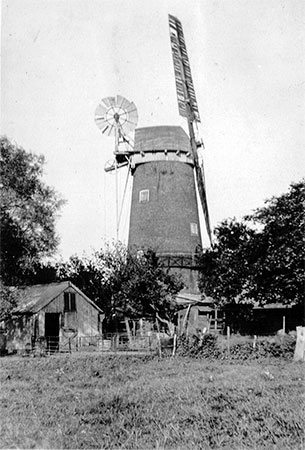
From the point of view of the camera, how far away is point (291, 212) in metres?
24.8

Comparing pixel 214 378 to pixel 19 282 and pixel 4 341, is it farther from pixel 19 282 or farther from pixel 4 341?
pixel 19 282

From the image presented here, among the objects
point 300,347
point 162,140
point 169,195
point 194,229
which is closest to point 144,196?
point 169,195

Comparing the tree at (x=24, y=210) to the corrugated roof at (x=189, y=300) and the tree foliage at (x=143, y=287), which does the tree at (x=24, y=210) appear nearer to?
the tree foliage at (x=143, y=287)

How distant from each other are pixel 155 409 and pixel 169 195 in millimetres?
26307

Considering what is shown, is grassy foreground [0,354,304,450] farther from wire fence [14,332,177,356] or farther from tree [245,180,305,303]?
tree [245,180,305,303]

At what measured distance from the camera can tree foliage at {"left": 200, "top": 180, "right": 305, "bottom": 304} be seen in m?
24.0

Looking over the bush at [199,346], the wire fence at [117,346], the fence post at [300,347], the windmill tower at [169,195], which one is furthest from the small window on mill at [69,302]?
the fence post at [300,347]

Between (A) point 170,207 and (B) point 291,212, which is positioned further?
(A) point 170,207

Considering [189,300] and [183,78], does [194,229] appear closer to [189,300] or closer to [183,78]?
[189,300]

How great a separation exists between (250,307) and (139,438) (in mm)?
21823

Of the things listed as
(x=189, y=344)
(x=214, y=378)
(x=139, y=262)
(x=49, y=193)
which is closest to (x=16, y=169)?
(x=49, y=193)

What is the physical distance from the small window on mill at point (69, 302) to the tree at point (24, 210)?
2.88 meters

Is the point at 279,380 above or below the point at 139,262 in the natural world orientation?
below

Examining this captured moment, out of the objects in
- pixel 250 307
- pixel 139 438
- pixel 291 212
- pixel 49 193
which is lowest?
pixel 139 438
